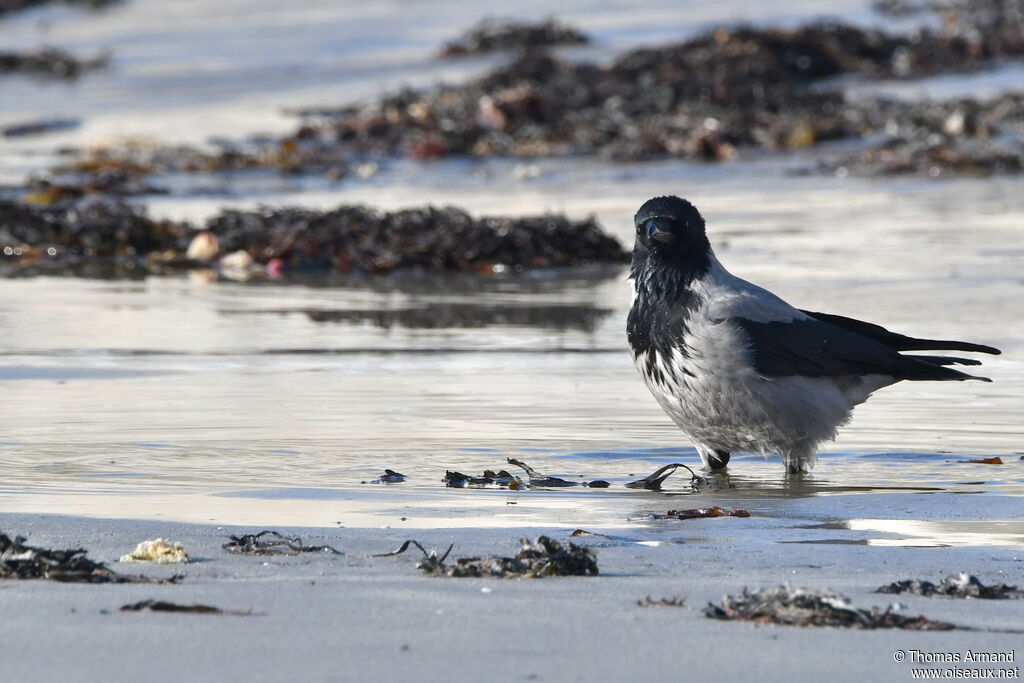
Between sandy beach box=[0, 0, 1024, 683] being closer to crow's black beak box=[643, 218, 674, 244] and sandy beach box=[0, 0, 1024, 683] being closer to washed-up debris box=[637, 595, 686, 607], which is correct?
washed-up debris box=[637, 595, 686, 607]

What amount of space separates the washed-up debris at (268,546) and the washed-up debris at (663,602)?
0.84 meters

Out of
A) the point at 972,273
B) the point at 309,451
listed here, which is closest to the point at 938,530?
the point at 309,451

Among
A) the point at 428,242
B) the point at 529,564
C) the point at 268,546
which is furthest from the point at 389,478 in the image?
the point at 428,242

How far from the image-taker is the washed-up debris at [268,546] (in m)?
3.96

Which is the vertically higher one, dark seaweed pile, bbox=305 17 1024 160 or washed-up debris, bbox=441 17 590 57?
washed-up debris, bbox=441 17 590 57

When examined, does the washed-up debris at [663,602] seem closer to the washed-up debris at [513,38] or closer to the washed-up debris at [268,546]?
the washed-up debris at [268,546]

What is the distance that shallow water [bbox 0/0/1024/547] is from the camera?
4.91 metres

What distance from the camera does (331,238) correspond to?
1168cm

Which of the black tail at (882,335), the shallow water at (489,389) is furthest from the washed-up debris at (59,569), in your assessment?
the black tail at (882,335)

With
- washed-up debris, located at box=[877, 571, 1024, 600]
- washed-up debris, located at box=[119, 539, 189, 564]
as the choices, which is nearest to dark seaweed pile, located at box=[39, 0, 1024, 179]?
washed-up debris, located at box=[877, 571, 1024, 600]

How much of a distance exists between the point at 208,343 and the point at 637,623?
18.0ft

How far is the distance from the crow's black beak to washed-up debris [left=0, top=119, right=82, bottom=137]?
1722 cm

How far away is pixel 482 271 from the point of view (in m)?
11.3

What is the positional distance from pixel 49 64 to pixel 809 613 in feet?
82.4
